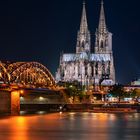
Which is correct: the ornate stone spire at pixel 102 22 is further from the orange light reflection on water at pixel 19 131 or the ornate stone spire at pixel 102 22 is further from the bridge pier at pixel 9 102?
the orange light reflection on water at pixel 19 131

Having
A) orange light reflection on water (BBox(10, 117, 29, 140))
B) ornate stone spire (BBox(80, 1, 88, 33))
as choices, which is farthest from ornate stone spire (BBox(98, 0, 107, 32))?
orange light reflection on water (BBox(10, 117, 29, 140))

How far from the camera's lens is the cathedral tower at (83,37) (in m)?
187

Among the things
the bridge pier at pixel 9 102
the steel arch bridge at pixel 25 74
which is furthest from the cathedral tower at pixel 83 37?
the bridge pier at pixel 9 102

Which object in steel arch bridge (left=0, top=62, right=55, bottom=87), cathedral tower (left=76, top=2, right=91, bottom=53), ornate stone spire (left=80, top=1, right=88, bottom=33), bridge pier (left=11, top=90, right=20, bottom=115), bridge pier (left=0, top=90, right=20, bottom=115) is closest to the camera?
bridge pier (left=11, top=90, right=20, bottom=115)

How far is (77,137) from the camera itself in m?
47.0

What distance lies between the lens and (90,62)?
18962 cm

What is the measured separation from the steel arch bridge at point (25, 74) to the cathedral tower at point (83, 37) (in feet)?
234

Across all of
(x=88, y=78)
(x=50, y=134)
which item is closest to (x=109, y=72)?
(x=88, y=78)

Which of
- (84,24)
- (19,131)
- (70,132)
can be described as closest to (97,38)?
(84,24)

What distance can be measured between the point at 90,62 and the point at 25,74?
85.1 m

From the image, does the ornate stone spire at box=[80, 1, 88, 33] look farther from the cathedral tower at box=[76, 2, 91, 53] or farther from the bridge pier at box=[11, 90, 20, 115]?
the bridge pier at box=[11, 90, 20, 115]

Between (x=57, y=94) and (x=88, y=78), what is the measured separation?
220 feet

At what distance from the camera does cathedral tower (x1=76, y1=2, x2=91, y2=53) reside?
187 m

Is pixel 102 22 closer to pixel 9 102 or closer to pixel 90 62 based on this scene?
pixel 90 62
